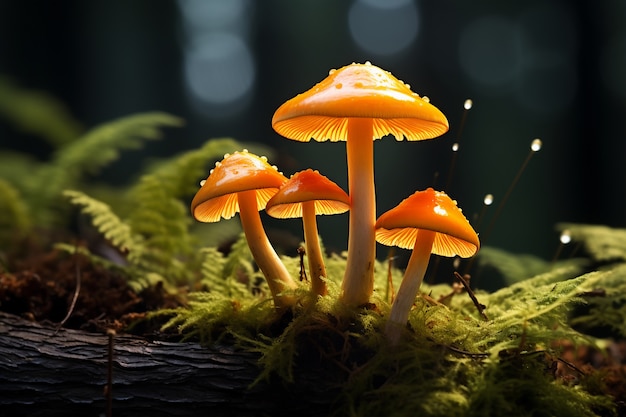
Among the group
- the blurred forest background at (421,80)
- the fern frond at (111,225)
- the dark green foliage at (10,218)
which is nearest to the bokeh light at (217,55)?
the blurred forest background at (421,80)

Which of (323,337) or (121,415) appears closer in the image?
(121,415)

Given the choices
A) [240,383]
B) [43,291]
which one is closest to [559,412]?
[240,383]

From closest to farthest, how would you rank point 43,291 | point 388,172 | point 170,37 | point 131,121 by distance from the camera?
1. point 43,291
2. point 131,121
3. point 388,172
4. point 170,37

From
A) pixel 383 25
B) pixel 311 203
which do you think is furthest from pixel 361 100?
pixel 383 25

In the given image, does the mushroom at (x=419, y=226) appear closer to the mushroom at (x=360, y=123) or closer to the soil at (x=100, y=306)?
the mushroom at (x=360, y=123)

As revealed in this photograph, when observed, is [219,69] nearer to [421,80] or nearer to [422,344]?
[421,80]

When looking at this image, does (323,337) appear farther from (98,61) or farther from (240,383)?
(98,61)

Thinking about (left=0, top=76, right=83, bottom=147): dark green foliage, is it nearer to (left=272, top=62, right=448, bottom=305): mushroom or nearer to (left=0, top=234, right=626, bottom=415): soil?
(left=0, top=234, right=626, bottom=415): soil
